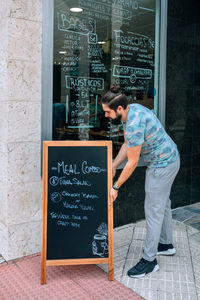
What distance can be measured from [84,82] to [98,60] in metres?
0.36

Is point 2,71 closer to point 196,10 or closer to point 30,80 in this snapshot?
point 30,80

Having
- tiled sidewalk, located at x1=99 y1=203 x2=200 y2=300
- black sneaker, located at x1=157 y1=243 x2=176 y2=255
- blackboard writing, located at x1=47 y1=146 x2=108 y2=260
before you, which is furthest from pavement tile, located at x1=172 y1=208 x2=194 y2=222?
blackboard writing, located at x1=47 y1=146 x2=108 y2=260

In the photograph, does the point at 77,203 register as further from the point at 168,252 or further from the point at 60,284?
the point at 168,252

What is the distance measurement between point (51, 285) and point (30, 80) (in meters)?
1.98

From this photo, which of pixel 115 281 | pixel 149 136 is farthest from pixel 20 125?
pixel 115 281

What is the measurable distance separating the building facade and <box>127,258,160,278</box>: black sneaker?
1.09 m

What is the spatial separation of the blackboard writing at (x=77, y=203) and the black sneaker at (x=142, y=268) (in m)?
0.32

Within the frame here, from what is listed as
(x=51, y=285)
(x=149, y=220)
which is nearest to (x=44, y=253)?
(x=51, y=285)

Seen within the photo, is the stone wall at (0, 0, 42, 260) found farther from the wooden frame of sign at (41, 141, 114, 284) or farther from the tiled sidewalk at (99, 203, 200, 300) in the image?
the tiled sidewalk at (99, 203, 200, 300)

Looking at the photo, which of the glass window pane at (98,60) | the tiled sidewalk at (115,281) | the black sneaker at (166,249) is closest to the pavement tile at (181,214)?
the tiled sidewalk at (115,281)

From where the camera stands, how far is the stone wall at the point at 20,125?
326cm

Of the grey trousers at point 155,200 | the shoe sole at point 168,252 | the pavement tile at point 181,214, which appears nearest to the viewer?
the grey trousers at point 155,200

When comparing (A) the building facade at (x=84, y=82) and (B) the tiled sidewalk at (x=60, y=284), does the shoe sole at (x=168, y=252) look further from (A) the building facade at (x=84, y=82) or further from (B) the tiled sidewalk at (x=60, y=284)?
(A) the building facade at (x=84, y=82)

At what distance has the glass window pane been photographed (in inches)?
146
